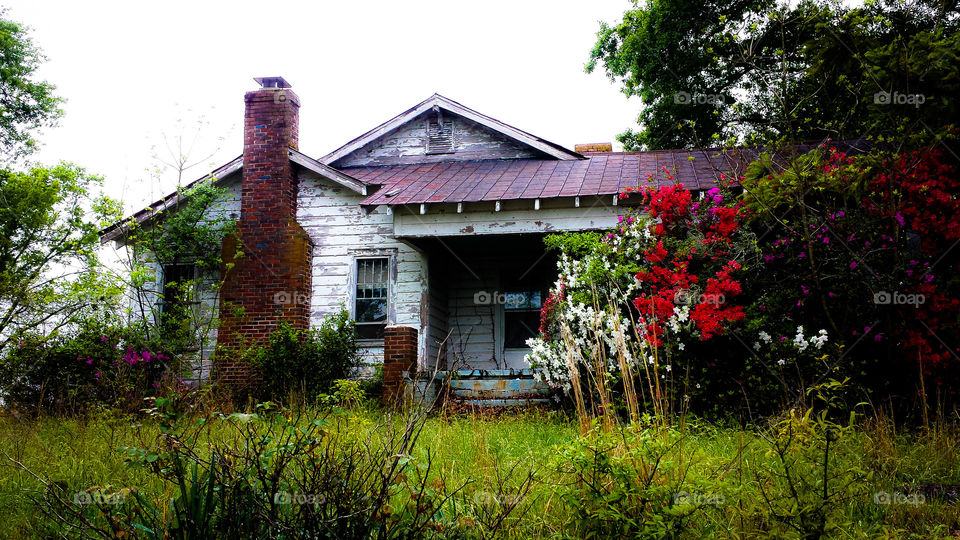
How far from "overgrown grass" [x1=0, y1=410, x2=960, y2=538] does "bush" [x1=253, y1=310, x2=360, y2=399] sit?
4477 millimetres

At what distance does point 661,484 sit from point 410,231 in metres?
7.79

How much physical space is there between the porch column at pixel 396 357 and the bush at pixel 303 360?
118 centimetres

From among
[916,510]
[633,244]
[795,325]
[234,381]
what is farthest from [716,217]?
[234,381]

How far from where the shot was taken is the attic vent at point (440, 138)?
566 inches

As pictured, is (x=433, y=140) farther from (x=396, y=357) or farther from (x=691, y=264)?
(x=691, y=264)

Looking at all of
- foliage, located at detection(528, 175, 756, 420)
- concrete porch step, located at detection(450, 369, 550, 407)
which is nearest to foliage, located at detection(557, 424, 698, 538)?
foliage, located at detection(528, 175, 756, 420)

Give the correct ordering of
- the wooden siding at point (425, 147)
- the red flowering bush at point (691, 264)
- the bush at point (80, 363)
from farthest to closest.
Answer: the wooden siding at point (425, 147)
the bush at point (80, 363)
the red flowering bush at point (691, 264)

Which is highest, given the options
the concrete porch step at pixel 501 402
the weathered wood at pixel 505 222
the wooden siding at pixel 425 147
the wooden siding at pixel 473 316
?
the wooden siding at pixel 425 147

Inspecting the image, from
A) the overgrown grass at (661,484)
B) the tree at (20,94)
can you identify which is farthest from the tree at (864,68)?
the tree at (20,94)

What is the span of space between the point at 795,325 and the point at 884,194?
5.65ft

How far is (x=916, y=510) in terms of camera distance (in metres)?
4.34

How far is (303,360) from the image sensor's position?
10617mm

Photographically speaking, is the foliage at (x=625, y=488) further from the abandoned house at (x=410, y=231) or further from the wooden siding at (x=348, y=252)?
the wooden siding at (x=348, y=252)

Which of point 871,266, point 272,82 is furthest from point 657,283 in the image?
point 272,82
